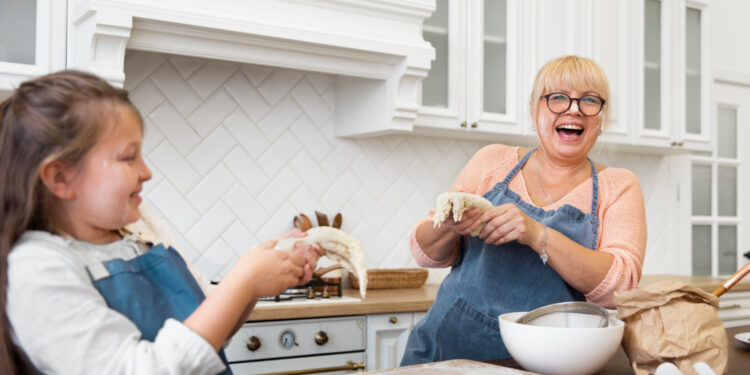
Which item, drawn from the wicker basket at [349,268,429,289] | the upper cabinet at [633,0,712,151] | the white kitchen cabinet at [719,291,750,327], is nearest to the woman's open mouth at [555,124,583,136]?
the wicker basket at [349,268,429,289]

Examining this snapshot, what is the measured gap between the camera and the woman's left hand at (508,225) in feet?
4.80

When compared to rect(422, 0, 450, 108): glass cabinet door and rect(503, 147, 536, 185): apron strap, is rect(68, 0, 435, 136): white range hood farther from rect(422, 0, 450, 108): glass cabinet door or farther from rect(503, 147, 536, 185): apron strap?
rect(503, 147, 536, 185): apron strap

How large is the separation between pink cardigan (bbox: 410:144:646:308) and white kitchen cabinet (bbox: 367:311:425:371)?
753 mm

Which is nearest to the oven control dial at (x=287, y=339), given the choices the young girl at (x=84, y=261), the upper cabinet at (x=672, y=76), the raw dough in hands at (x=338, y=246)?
the raw dough in hands at (x=338, y=246)

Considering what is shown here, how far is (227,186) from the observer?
2695mm

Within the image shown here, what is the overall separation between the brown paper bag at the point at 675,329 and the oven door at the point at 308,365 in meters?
1.30

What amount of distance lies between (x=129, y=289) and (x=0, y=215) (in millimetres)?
176

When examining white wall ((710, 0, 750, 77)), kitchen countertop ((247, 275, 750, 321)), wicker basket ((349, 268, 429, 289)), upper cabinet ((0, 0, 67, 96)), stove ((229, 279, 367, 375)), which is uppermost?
white wall ((710, 0, 750, 77))

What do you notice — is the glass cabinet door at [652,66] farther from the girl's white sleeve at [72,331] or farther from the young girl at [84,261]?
the girl's white sleeve at [72,331]

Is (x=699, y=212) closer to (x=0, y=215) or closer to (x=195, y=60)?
(x=195, y=60)

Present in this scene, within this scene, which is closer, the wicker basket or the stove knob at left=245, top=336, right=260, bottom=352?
the stove knob at left=245, top=336, right=260, bottom=352

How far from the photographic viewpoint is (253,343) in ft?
7.20

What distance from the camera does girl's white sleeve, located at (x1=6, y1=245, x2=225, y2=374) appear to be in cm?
80

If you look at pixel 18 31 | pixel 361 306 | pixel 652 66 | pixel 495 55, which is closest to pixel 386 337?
pixel 361 306
